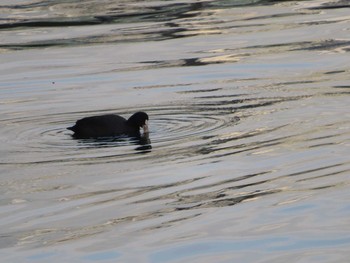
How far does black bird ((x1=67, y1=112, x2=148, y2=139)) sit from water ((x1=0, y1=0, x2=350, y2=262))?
0.60 ft

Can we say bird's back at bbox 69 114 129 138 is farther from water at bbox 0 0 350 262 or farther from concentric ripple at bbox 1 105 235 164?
water at bbox 0 0 350 262

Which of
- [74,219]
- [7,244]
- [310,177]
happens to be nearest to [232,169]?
[310,177]

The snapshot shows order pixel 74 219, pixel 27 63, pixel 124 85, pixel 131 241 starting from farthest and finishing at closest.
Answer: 1. pixel 27 63
2. pixel 124 85
3. pixel 74 219
4. pixel 131 241

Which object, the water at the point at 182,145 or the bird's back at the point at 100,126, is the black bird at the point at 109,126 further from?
the water at the point at 182,145

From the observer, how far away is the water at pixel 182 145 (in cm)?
1002

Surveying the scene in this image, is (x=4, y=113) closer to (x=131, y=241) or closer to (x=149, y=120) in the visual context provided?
(x=149, y=120)

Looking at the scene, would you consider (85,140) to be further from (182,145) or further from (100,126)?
(182,145)

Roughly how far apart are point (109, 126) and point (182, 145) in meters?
1.25

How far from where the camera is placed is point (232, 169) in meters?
12.3

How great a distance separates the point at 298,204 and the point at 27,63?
35.1ft

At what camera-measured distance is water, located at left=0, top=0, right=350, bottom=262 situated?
395 inches

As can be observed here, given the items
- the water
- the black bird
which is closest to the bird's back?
the black bird

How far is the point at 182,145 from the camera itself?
13.6 m

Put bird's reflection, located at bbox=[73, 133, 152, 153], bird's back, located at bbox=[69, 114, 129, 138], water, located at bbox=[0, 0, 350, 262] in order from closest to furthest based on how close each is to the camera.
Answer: water, located at bbox=[0, 0, 350, 262], bird's reflection, located at bbox=[73, 133, 152, 153], bird's back, located at bbox=[69, 114, 129, 138]
